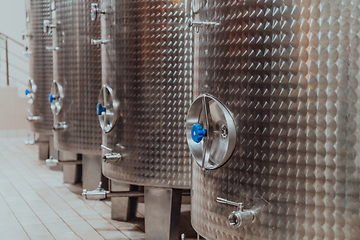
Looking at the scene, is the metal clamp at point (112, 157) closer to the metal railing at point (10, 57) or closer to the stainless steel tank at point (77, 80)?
the stainless steel tank at point (77, 80)

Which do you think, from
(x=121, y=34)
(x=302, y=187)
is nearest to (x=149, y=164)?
(x=121, y=34)

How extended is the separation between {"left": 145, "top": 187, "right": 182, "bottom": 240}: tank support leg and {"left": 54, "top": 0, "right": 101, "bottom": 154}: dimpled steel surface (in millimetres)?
1089

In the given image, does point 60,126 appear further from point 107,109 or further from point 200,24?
point 200,24

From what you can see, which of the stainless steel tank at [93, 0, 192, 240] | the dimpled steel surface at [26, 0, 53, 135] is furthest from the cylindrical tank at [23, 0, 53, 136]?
the stainless steel tank at [93, 0, 192, 240]

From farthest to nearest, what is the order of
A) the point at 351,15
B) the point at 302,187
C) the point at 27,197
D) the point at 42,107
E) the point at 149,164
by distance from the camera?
1. the point at 42,107
2. the point at 27,197
3. the point at 149,164
4. the point at 302,187
5. the point at 351,15

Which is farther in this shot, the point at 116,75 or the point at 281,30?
the point at 116,75

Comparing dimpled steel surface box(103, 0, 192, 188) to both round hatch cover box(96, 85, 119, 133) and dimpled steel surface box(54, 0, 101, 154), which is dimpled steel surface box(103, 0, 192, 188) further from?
dimpled steel surface box(54, 0, 101, 154)

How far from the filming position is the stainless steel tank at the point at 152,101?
285 cm

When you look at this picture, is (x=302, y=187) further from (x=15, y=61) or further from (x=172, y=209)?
(x=15, y=61)

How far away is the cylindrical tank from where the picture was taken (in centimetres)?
544

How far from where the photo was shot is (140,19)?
293 centimetres

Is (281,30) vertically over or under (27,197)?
over

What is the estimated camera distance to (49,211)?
3.90 metres

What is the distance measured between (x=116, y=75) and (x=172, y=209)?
2.83 ft
